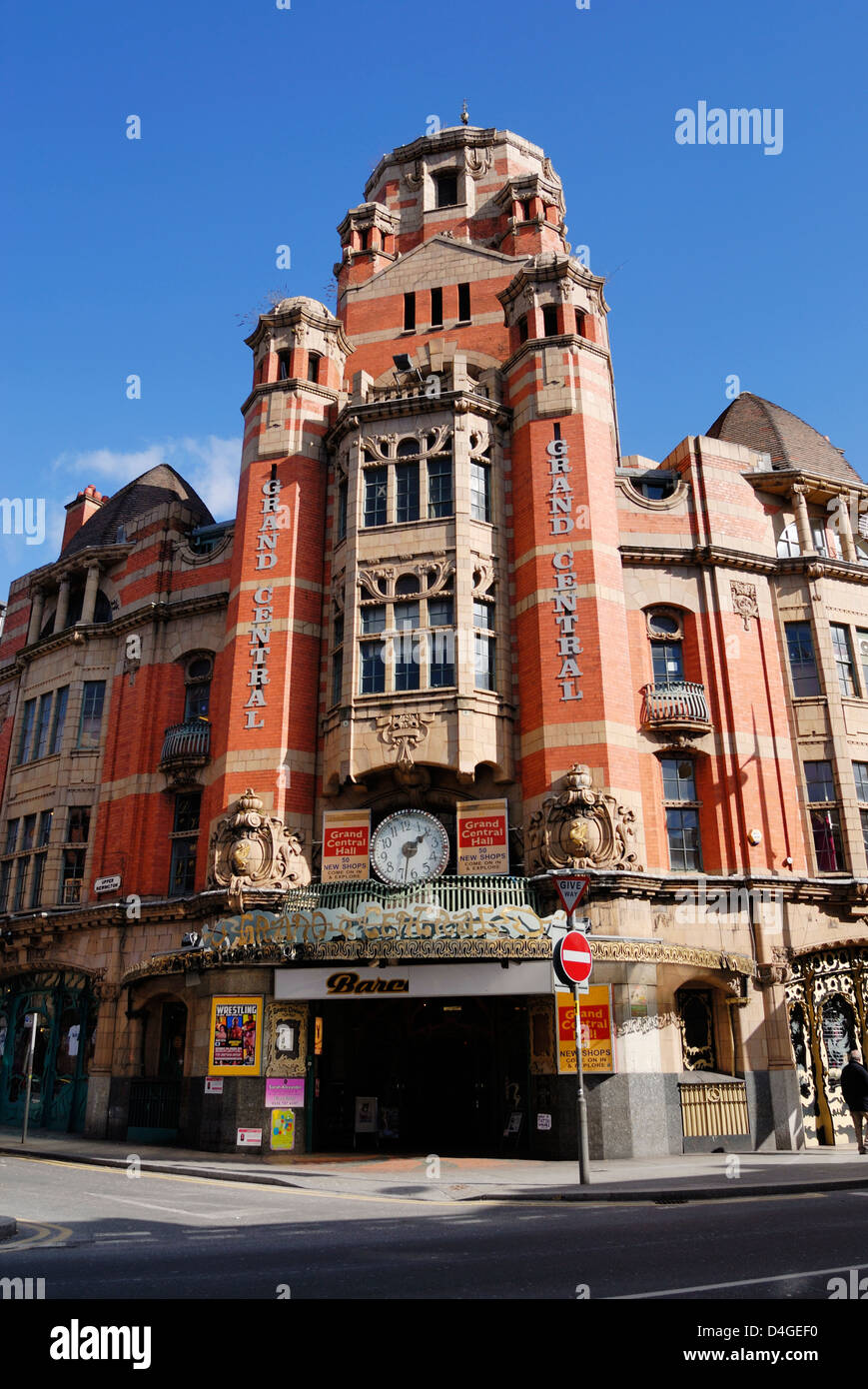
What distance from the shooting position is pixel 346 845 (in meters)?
29.2

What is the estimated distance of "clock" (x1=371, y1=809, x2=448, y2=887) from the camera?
28.2 m

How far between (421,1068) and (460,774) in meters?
8.94

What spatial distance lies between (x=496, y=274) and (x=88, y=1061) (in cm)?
3067

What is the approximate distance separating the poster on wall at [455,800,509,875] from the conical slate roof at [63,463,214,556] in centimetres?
1851

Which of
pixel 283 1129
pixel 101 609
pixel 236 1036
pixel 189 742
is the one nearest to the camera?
pixel 283 1129

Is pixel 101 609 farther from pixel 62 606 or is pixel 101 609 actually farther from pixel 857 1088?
pixel 857 1088

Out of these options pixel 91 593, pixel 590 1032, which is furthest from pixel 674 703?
pixel 91 593

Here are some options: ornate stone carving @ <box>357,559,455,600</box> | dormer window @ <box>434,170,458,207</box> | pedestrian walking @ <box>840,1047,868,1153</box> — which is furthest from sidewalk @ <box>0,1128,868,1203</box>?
dormer window @ <box>434,170,458,207</box>

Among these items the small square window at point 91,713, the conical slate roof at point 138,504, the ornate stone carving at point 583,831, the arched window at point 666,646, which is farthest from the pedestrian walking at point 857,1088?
the conical slate roof at point 138,504

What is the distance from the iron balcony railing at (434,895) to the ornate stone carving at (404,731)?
3.60 meters

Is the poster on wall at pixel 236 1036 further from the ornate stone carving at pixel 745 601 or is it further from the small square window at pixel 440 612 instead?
the ornate stone carving at pixel 745 601

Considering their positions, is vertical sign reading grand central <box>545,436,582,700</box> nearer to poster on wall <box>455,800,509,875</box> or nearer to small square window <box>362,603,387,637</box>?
poster on wall <box>455,800,509,875</box>
